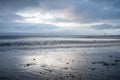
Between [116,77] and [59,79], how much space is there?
15.1 feet

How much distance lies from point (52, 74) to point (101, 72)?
4488 mm

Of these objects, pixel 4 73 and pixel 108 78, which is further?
pixel 4 73

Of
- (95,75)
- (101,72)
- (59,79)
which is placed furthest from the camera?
(101,72)

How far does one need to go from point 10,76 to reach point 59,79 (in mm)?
4056

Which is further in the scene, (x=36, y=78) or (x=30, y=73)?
(x=30, y=73)

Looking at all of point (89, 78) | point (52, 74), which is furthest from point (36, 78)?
point (89, 78)

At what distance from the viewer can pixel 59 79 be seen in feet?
45.0

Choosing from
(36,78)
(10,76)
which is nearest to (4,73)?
(10,76)

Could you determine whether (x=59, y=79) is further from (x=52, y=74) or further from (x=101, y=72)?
(x=101, y=72)

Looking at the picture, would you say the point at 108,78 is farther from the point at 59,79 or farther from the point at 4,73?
the point at 4,73

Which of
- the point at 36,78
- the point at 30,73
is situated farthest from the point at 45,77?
Answer: the point at 30,73

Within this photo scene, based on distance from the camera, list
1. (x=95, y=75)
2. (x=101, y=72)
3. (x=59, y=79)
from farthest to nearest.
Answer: (x=101, y=72) → (x=95, y=75) → (x=59, y=79)

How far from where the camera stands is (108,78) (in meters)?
14.0

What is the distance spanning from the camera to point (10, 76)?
14.4 metres
